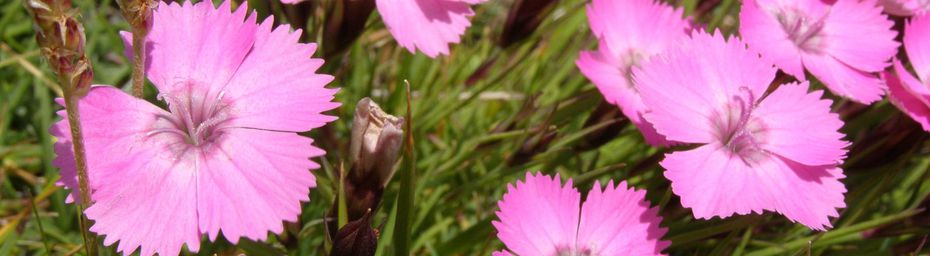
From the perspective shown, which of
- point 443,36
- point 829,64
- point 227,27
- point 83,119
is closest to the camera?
point 83,119

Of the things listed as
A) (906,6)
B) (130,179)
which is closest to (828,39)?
(906,6)

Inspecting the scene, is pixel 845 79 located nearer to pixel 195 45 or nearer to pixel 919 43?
pixel 919 43

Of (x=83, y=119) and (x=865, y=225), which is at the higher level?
(x=83, y=119)

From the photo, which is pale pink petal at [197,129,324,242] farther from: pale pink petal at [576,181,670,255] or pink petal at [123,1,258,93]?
pale pink petal at [576,181,670,255]

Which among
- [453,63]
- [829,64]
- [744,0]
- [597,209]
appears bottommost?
[597,209]

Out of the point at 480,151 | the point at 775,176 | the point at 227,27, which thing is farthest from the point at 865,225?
the point at 227,27

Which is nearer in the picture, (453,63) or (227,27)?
(227,27)

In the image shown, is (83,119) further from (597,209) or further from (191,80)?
(597,209)
